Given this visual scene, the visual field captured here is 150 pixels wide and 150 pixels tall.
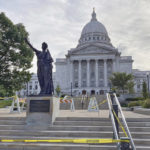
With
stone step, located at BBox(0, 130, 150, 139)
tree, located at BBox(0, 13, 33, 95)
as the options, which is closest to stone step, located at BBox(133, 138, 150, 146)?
stone step, located at BBox(0, 130, 150, 139)

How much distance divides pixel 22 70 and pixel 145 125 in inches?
688

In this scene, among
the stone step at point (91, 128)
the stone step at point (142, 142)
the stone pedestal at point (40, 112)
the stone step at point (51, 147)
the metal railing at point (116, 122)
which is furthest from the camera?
the stone pedestal at point (40, 112)

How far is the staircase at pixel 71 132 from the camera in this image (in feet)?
20.6

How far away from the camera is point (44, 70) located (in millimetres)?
9422

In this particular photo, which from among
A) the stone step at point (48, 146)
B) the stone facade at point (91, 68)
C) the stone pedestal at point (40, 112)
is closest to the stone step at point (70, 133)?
the stone pedestal at point (40, 112)

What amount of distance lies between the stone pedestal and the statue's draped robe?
0.70m

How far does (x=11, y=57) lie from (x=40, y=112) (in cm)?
1384

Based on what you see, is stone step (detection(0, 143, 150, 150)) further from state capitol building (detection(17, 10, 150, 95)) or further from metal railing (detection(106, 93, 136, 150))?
state capitol building (detection(17, 10, 150, 95))

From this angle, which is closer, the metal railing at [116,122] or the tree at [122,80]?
the metal railing at [116,122]

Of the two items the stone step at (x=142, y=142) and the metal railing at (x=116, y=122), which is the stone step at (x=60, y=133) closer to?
the metal railing at (x=116, y=122)

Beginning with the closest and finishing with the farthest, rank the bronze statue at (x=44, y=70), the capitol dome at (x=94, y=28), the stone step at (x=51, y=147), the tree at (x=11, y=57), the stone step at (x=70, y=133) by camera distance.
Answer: the stone step at (x=51, y=147), the stone step at (x=70, y=133), the bronze statue at (x=44, y=70), the tree at (x=11, y=57), the capitol dome at (x=94, y=28)

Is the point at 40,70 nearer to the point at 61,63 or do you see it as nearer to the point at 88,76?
the point at 88,76

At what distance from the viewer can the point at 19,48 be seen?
68.2 feet

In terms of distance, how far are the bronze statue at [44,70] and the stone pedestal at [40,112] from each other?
67cm
